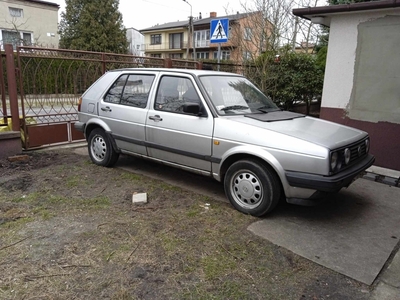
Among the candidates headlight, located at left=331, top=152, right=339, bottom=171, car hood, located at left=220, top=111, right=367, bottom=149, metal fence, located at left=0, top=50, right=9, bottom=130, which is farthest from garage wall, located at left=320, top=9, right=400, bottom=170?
metal fence, located at left=0, top=50, right=9, bottom=130

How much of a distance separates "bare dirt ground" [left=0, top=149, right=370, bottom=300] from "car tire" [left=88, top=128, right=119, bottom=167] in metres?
1.01

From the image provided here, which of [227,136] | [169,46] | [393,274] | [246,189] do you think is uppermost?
[169,46]

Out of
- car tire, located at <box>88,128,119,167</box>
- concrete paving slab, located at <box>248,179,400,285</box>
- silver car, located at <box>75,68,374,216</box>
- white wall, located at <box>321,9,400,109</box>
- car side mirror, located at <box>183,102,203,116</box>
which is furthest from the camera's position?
white wall, located at <box>321,9,400,109</box>

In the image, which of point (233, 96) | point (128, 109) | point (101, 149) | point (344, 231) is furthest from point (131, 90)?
point (344, 231)

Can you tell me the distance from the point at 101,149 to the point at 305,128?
3.57m

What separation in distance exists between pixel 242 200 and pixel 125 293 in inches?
75.6

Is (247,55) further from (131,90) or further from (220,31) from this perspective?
(131,90)

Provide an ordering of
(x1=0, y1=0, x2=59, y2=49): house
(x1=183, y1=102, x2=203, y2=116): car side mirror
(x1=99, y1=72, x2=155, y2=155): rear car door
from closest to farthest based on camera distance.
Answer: (x1=183, y1=102, x2=203, y2=116): car side mirror < (x1=99, y1=72, x2=155, y2=155): rear car door < (x1=0, y1=0, x2=59, y2=49): house

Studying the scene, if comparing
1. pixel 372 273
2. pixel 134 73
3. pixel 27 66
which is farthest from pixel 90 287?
pixel 27 66

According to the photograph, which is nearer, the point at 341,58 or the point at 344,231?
the point at 344,231

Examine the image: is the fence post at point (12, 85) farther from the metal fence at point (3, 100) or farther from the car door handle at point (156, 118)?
the car door handle at point (156, 118)

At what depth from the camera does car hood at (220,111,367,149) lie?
347 cm

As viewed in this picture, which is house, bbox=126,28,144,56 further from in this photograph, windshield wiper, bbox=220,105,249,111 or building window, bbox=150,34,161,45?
windshield wiper, bbox=220,105,249,111

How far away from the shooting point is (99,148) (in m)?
5.66
